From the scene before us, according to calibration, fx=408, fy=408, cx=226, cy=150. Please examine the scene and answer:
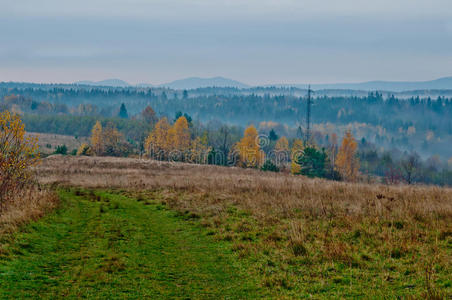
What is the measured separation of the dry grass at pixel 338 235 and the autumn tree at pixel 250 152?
71628 millimetres

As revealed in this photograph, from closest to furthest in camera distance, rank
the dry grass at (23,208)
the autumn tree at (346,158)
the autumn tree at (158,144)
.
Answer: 1. the dry grass at (23,208)
2. the autumn tree at (158,144)
3. the autumn tree at (346,158)

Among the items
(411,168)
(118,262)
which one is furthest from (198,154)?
(118,262)

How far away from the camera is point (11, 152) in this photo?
53.8 ft

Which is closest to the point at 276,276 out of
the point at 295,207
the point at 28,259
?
the point at 28,259

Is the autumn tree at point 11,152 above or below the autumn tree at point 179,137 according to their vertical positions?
above

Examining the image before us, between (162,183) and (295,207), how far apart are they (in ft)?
46.3

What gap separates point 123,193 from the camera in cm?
2539

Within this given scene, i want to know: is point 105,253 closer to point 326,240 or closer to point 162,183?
point 326,240

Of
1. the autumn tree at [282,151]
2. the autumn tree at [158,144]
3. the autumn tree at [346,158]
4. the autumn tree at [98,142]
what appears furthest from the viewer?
the autumn tree at [282,151]

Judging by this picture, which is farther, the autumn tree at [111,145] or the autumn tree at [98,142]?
the autumn tree at [98,142]

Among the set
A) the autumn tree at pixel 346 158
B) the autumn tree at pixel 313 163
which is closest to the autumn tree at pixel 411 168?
the autumn tree at pixel 346 158

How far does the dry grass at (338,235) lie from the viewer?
26.8 ft

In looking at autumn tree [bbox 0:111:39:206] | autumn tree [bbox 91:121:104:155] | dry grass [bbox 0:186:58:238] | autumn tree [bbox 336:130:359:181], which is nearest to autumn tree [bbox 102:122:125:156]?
autumn tree [bbox 91:121:104:155]

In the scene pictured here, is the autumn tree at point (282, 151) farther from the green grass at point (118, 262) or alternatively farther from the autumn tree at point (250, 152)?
the green grass at point (118, 262)
